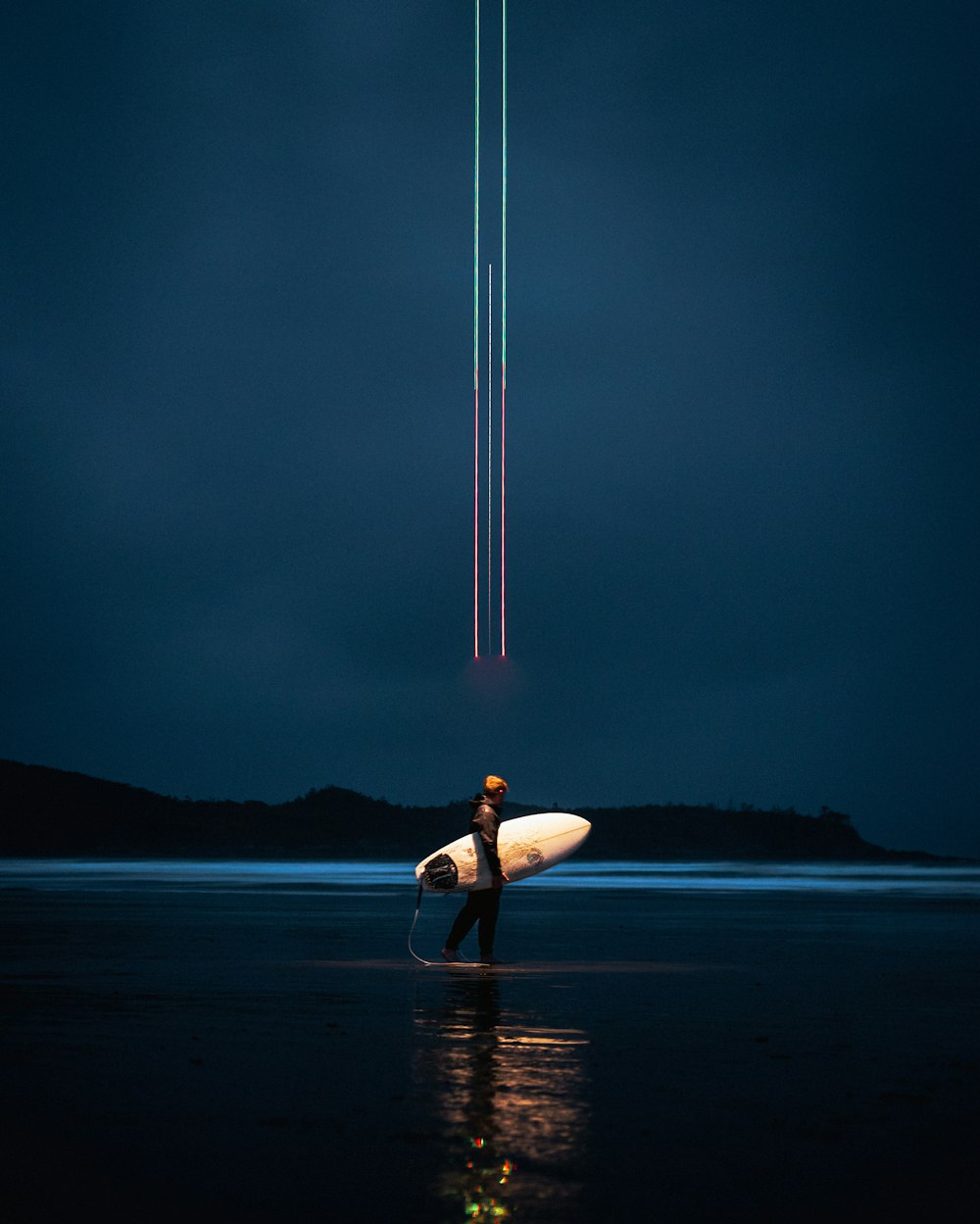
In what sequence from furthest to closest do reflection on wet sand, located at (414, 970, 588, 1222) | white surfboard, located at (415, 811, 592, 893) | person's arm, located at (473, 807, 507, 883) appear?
white surfboard, located at (415, 811, 592, 893), person's arm, located at (473, 807, 507, 883), reflection on wet sand, located at (414, 970, 588, 1222)

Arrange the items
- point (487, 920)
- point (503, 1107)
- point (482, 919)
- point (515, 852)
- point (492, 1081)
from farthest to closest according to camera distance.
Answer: point (515, 852) → point (482, 919) → point (487, 920) → point (492, 1081) → point (503, 1107)

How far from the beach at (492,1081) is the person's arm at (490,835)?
3.05 feet

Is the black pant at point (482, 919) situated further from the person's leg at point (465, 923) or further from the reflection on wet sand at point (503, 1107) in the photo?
the reflection on wet sand at point (503, 1107)

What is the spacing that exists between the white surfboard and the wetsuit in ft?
6.33

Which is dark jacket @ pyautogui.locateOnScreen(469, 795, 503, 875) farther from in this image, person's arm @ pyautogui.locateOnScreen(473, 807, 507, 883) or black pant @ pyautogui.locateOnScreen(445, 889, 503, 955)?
black pant @ pyautogui.locateOnScreen(445, 889, 503, 955)

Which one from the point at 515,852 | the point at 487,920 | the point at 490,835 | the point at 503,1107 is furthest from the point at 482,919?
the point at 503,1107

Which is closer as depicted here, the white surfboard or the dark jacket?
the dark jacket

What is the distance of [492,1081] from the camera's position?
26.7 feet

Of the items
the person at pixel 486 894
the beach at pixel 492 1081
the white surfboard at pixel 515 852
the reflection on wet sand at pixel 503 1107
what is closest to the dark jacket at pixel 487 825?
the person at pixel 486 894

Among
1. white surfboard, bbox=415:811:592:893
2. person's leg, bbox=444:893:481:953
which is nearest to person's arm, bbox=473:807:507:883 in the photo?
person's leg, bbox=444:893:481:953

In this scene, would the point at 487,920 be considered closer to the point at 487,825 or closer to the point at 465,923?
the point at 465,923

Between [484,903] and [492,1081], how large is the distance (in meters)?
7.54

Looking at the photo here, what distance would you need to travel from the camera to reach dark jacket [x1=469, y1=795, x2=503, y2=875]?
15.4m

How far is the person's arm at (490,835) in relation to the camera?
15375 millimetres
